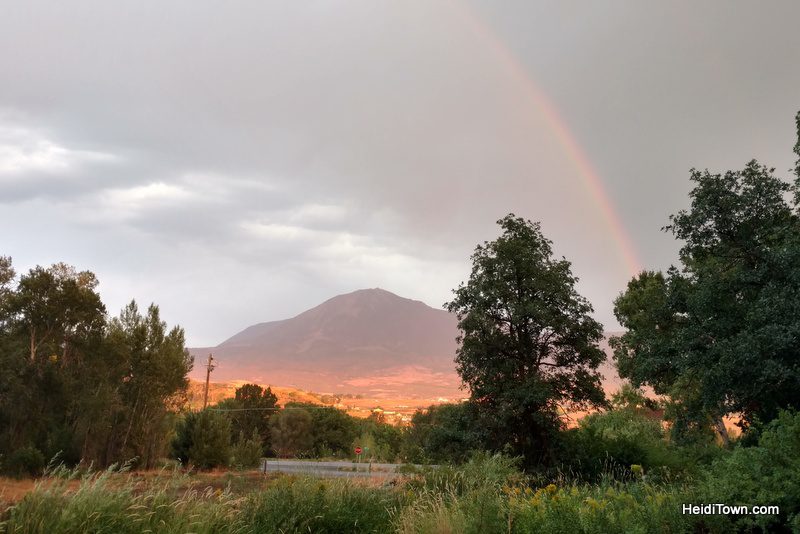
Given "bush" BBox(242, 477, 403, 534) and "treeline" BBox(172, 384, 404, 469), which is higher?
"bush" BBox(242, 477, 403, 534)

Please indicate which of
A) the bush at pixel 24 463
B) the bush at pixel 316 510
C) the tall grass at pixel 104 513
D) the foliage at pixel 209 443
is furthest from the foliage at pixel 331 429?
the tall grass at pixel 104 513

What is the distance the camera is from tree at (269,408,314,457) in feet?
193

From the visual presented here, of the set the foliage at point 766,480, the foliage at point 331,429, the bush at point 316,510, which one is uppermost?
the foliage at point 766,480

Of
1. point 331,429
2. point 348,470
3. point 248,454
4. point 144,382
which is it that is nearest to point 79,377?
point 144,382

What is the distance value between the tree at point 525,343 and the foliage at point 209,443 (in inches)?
791

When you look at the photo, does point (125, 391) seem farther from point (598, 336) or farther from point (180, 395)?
point (598, 336)

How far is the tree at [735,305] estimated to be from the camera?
16.2 metres

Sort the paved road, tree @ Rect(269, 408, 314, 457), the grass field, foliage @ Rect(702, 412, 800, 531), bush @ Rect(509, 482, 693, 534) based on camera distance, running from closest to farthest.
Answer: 1. foliage @ Rect(702, 412, 800, 531)
2. bush @ Rect(509, 482, 693, 534)
3. the grass field
4. the paved road
5. tree @ Rect(269, 408, 314, 457)

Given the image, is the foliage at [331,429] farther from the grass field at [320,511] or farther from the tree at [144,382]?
the grass field at [320,511]

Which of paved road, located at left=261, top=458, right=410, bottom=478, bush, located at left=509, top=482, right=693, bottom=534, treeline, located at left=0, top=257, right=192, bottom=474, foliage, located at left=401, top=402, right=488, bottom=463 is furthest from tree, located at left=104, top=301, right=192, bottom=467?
bush, located at left=509, top=482, right=693, bottom=534

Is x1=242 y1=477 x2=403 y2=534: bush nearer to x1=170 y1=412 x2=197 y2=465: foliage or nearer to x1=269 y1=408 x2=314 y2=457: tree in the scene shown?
x1=170 y1=412 x2=197 y2=465: foliage

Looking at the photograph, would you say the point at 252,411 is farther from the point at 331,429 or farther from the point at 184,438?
the point at 184,438

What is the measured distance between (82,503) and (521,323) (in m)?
18.1

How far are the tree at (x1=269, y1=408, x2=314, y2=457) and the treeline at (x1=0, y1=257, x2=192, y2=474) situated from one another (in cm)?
2251
